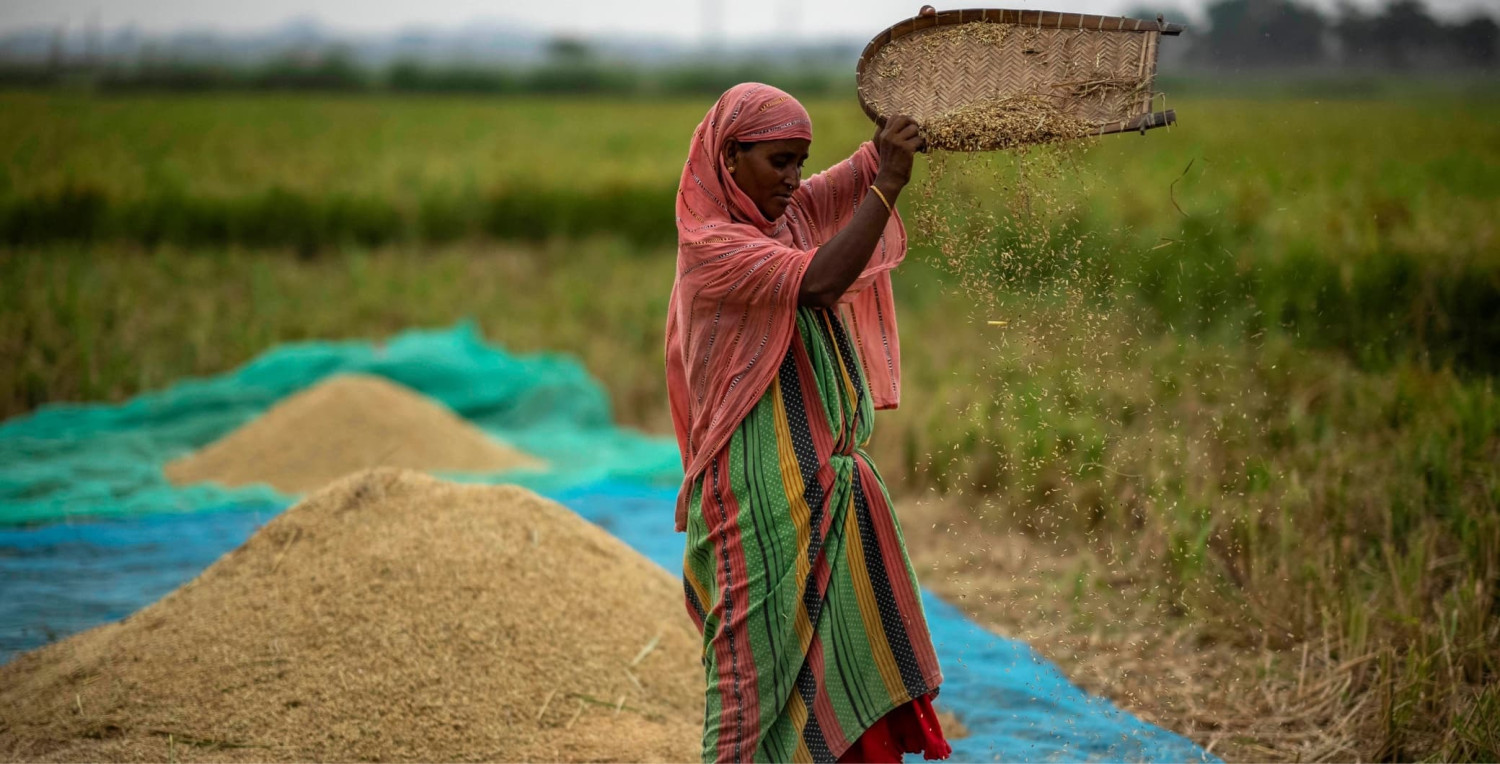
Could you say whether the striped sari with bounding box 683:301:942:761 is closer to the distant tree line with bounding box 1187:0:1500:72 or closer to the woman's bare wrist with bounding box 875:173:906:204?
the woman's bare wrist with bounding box 875:173:906:204

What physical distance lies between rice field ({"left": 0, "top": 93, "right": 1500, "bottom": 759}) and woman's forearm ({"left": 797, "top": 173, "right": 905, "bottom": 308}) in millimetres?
495

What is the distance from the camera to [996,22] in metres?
2.35

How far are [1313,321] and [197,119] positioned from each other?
1380 cm

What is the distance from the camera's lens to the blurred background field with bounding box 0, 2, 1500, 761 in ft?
10.9

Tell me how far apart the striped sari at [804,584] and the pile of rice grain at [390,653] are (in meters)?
0.80

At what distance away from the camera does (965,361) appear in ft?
22.8

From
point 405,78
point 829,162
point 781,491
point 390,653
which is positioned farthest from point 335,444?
point 405,78

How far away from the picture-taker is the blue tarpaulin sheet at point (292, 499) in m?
3.26

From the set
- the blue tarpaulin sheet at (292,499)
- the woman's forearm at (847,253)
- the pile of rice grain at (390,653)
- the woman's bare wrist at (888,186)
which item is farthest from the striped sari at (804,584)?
the blue tarpaulin sheet at (292,499)

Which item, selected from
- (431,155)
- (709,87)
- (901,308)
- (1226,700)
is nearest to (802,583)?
(1226,700)

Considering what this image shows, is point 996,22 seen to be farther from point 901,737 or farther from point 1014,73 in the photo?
point 901,737

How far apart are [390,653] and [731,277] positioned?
1545 mm

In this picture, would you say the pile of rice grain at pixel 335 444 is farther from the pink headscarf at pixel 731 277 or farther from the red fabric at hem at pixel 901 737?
the red fabric at hem at pixel 901 737

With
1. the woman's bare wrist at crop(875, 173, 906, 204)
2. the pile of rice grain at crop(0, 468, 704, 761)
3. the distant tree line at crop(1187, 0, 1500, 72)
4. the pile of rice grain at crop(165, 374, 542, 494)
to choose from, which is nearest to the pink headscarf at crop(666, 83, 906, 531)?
the woman's bare wrist at crop(875, 173, 906, 204)
